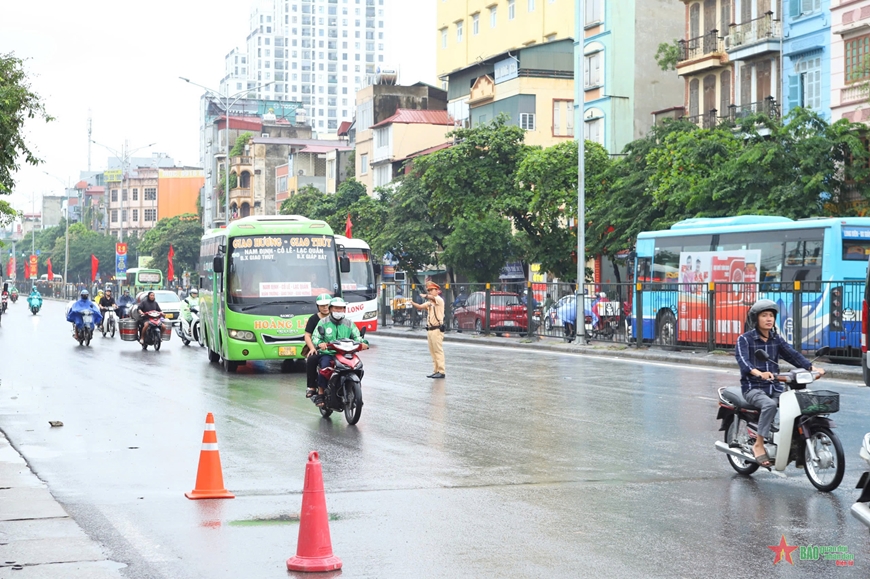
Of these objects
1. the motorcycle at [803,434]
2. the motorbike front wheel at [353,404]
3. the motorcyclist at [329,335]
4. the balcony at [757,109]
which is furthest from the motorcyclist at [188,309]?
the motorcycle at [803,434]

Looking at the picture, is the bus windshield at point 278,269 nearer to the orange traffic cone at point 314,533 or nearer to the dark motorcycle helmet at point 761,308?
the dark motorcycle helmet at point 761,308

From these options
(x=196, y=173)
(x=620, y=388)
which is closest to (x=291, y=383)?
(x=620, y=388)

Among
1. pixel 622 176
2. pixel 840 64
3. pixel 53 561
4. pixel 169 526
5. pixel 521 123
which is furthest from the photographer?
pixel 521 123

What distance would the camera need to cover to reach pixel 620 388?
19.8 m

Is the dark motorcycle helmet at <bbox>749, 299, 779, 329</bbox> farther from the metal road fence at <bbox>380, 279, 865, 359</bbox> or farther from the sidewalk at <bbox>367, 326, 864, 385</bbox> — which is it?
the metal road fence at <bbox>380, 279, 865, 359</bbox>

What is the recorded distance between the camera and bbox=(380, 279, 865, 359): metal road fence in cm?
2427

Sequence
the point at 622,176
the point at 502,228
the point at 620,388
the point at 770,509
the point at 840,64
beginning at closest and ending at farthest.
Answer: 1. the point at 770,509
2. the point at 620,388
3. the point at 840,64
4. the point at 622,176
5. the point at 502,228

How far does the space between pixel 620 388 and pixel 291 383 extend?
5673 millimetres

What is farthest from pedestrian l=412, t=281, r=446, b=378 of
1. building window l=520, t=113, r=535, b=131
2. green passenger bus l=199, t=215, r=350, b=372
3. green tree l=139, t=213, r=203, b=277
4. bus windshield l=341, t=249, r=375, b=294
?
green tree l=139, t=213, r=203, b=277

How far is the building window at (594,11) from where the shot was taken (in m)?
58.0

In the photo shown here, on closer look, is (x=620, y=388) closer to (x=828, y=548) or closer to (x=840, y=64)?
(x=828, y=548)

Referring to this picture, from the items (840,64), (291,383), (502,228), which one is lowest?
(291,383)

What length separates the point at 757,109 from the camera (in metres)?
44.8

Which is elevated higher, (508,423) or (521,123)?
(521,123)
